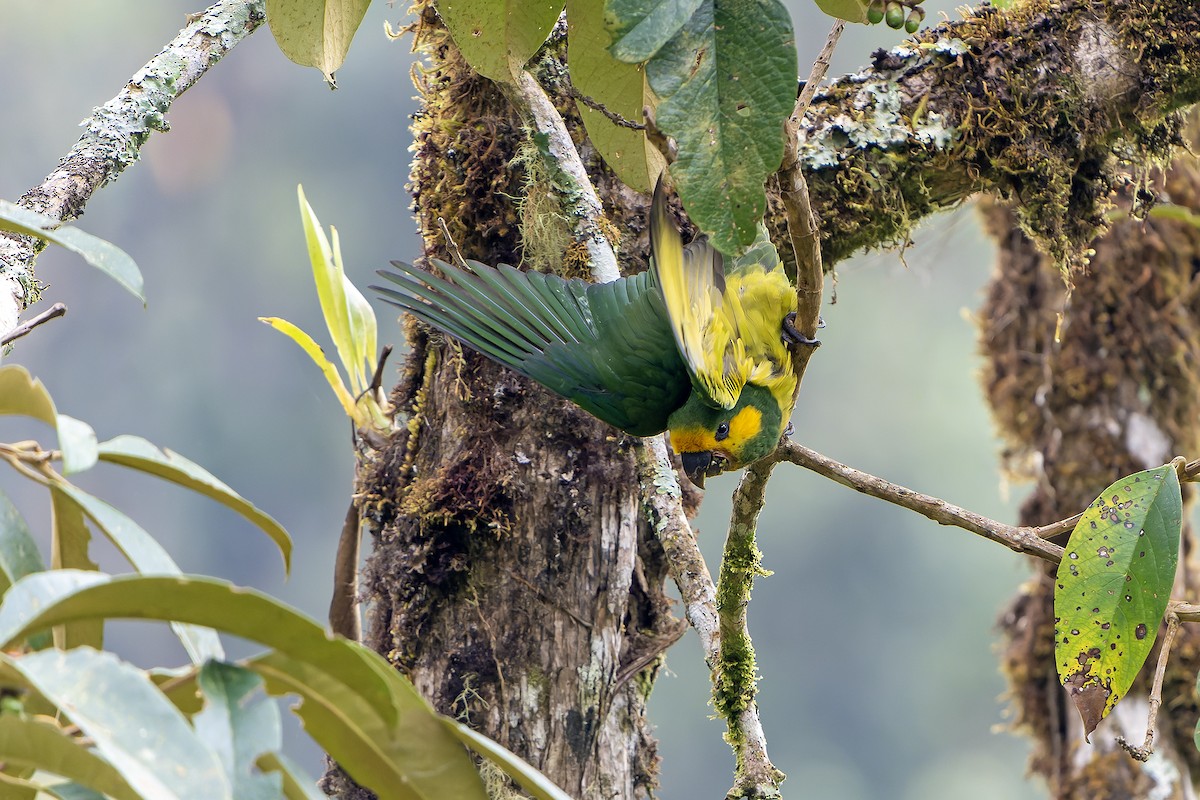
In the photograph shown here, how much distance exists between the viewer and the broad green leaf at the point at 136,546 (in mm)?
879

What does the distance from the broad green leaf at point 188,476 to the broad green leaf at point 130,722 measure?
0.24 m

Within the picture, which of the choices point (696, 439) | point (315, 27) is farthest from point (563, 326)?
point (315, 27)

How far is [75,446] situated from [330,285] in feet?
4.84

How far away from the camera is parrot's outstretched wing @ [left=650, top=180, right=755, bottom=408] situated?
162 cm

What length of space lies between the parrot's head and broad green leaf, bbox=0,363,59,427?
1409mm

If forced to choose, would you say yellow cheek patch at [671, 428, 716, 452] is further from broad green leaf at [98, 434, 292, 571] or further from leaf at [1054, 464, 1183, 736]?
broad green leaf at [98, 434, 292, 571]

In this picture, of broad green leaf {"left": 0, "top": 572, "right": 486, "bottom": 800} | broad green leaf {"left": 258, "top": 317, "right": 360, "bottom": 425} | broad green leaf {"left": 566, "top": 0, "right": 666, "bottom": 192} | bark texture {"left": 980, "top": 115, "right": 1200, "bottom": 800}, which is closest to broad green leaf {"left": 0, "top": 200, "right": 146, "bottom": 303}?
broad green leaf {"left": 0, "top": 572, "right": 486, "bottom": 800}

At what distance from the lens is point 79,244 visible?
91 cm

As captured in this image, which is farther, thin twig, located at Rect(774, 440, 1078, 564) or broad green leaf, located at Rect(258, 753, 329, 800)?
thin twig, located at Rect(774, 440, 1078, 564)

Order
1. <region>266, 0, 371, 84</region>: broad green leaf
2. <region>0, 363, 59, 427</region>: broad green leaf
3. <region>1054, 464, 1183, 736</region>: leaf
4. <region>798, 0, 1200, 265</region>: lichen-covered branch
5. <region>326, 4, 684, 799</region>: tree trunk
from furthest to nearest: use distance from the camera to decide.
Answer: <region>798, 0, 1200, 265</region>: lichen-covered branch
<region>326, 4, 684, 799</region>: tree trunk
<region>266, 0, 371, 84</region>: broad green leaf
<region>1054, 464, 1183, 736</region>: leaf
<region>0, 363, 59, 427</region>: broad green leaf

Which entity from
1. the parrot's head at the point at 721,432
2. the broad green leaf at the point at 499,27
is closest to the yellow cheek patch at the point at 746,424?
the parrot's head at the point at 721,432

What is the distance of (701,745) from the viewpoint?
12.5 metres

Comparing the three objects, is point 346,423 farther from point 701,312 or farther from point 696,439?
point 701,312

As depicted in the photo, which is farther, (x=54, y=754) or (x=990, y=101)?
(x=990, y=101)
